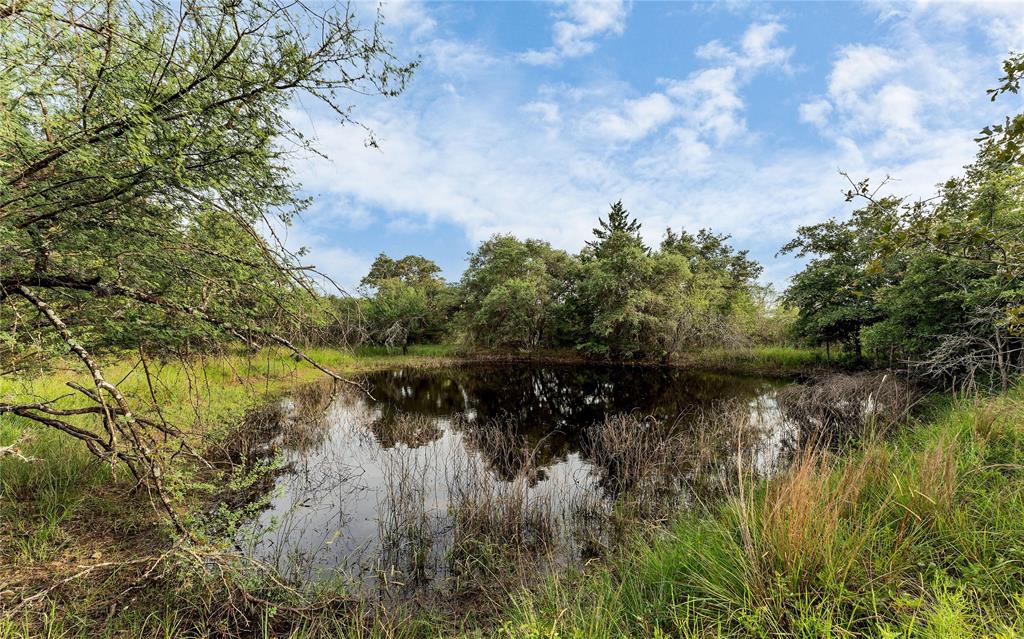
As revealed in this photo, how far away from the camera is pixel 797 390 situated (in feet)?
44.7

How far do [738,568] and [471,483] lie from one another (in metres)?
4.58

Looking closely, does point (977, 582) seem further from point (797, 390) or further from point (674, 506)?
point (797, 390)

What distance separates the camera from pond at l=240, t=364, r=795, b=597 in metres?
4.75

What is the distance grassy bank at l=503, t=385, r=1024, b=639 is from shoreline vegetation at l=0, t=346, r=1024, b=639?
2 cm

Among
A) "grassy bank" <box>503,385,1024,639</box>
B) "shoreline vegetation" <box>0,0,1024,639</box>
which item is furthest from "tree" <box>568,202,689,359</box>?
"grassy bank" <box>503,385,1024,639</box>

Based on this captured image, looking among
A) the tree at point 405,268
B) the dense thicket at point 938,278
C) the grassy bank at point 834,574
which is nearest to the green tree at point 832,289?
the dense thicket at point 938,278

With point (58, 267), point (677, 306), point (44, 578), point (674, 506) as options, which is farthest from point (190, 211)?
point (677, 306)

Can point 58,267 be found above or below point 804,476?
above

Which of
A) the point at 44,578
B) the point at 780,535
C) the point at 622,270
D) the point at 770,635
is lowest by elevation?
the point at 44,578

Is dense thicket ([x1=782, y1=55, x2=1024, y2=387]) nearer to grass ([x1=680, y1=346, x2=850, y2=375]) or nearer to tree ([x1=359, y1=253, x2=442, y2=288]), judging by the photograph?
grass ([x1=680, y1=346, x2=850, y2=375])

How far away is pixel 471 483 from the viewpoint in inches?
258

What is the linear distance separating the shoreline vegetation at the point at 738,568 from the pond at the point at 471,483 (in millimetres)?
592

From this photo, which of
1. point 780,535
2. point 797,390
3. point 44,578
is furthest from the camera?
point 797,390

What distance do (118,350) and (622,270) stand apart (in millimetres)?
26234
